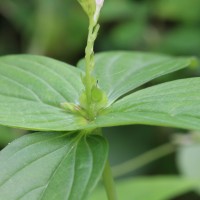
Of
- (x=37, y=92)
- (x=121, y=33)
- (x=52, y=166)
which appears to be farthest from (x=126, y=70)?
(x=121, y=33)

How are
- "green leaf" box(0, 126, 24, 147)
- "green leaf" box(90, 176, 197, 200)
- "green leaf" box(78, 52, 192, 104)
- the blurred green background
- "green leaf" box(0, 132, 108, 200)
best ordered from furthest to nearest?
the blurred green background, "green leaf" box(0, 126, 24, 147), "green leaf" box(90, 176, 197, 200), "green leaf" box(78, 52, 192, 104), "green leaf" box(0, 132, 108, 200)

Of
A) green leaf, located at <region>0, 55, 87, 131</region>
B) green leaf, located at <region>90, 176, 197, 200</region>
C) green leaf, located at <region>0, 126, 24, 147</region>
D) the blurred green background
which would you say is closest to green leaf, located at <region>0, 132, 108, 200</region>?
green leaf, located at <region>0, 55, 87, 131</region>

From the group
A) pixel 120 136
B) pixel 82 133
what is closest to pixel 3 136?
pixel 120 136

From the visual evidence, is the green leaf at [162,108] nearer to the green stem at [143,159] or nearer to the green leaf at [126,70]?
the green leaf at [126,70]

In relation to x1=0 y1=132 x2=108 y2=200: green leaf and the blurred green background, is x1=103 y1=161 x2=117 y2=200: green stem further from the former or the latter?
the blurred green background

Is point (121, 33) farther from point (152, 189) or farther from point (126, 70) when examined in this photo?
point (126, 70)

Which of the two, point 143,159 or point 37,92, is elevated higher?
point 143,159
